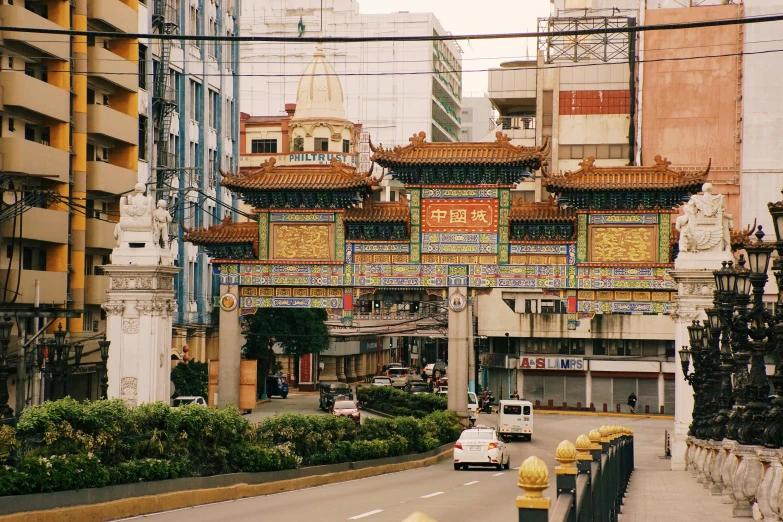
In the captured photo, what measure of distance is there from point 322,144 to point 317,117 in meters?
2.04

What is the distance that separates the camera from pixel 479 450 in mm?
33312

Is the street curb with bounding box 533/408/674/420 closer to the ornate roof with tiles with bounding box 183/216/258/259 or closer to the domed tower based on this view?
the domed tower

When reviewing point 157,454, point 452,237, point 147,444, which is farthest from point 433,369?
point 147,444

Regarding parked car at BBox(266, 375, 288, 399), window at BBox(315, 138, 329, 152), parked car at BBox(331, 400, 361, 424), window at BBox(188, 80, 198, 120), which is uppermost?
window at BBox(315, 138, 329, 152)

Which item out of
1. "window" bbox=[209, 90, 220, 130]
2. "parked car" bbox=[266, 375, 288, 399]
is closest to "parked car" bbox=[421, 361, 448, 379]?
"parked car" bbox=[266, 375, 288, 399]

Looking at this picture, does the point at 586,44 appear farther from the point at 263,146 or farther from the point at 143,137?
the point at 143,137

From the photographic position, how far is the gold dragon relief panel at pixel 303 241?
38281 millimetres

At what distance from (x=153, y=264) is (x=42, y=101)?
8605 mm

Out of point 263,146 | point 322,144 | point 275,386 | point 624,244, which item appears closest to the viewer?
point 624,244

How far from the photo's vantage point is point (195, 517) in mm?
19484

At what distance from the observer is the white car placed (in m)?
33.3

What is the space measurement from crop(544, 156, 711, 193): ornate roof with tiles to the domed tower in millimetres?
52509

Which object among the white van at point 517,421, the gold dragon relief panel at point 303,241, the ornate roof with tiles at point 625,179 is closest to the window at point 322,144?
the white van at point 517,421

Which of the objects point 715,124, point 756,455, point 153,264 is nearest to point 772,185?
point 715,124
